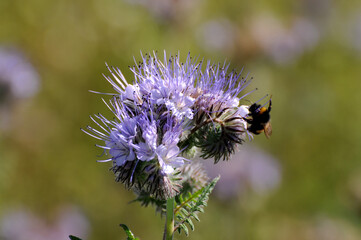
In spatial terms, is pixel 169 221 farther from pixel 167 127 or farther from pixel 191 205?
pixel 167 127

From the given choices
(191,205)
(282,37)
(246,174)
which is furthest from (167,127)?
(282,37)

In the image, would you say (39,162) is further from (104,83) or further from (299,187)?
(299,187)

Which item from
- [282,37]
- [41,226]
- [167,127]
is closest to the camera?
[167,127]

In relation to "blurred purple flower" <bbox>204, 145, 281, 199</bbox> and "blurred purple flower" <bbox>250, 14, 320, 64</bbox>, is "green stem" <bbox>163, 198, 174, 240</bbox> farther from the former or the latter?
"blurred purple flower" <bbox>250, 14, 320, 64</bbox>

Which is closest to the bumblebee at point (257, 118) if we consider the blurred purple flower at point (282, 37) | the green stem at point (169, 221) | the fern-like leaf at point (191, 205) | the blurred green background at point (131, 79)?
the fern-like leaf at point (191, 205)

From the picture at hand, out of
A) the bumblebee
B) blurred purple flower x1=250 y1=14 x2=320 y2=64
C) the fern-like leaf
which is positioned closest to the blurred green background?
blurred purple flower x1=250 y1=14 x2=320 y2=64

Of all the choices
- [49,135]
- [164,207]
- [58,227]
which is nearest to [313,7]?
[49,135]
